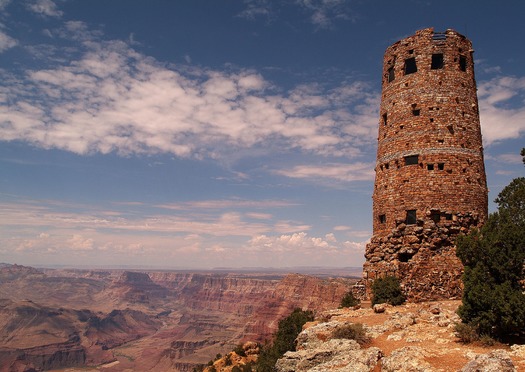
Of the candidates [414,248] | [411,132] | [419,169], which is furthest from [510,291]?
[411,132]

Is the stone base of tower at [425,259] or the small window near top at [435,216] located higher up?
the small window near top at [435,216]

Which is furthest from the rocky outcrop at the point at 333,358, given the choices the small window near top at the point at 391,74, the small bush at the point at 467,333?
the small window near top at the point at 391,74

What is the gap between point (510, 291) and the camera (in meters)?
14.4

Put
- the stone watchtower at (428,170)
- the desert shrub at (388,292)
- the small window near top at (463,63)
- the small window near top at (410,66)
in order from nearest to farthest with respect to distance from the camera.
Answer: the desert shrub at (388,292), the stone watchtower at (428,170), the small window near top at (463,63), the small window near top at (410,66)

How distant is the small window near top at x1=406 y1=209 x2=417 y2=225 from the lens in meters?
26.0

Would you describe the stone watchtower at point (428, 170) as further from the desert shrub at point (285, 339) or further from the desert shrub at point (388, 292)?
the desert shrub at point (285, 339)

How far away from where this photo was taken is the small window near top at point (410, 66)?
28062mm

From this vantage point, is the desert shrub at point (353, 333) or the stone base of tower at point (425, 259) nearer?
the desert shrub at point (353, 333)

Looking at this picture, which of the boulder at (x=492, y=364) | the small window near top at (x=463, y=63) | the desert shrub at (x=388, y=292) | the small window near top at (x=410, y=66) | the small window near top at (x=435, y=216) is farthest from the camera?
the small window near top at (x=410, y=66)

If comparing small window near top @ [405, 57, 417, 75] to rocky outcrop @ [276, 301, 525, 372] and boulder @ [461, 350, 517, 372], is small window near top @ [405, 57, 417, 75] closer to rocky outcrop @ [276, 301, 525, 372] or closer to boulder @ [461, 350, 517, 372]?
rocky outcrop @ [276, 301, 525, 372]

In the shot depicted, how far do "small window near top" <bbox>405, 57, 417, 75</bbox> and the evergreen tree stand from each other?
14.8m

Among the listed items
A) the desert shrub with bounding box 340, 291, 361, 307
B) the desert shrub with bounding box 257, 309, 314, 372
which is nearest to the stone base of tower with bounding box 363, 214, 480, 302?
the desert shrub with bounding box 340, 291, 361, 307

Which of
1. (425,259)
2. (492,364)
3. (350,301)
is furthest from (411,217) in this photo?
Answer: (492,364)

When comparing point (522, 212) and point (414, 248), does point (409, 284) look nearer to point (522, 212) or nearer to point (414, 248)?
point (414, 248)
